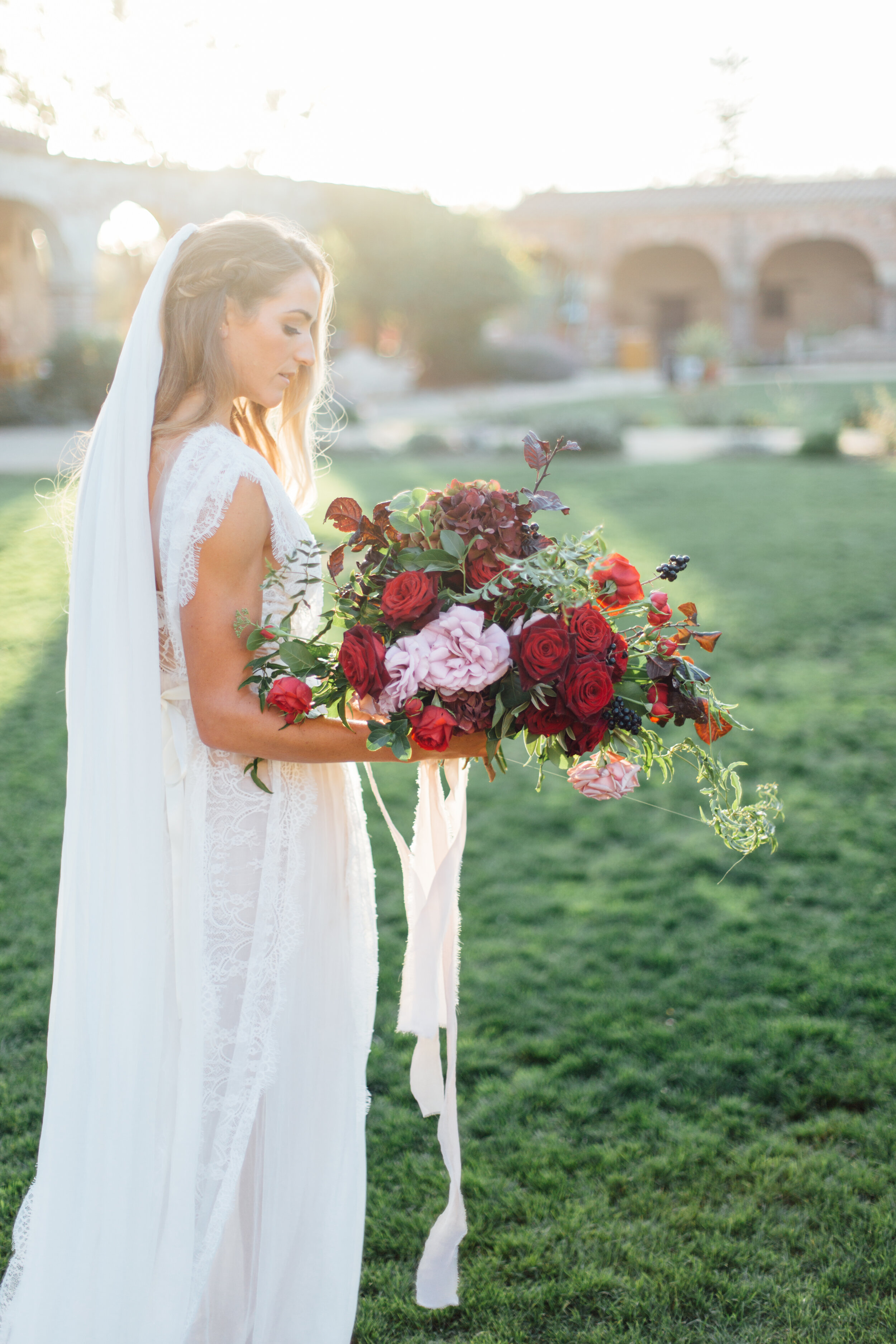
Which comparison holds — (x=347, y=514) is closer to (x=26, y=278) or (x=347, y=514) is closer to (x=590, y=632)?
(x=590, y=632)

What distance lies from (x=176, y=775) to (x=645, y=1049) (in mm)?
1895

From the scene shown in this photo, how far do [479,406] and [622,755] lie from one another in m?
17.9

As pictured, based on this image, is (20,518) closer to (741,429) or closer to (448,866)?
(448,866)

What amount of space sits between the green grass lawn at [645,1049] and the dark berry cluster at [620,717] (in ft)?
4.50

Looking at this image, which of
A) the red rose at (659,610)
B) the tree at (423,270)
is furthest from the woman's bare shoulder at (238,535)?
the tree at (423,270)

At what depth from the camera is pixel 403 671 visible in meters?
1.58

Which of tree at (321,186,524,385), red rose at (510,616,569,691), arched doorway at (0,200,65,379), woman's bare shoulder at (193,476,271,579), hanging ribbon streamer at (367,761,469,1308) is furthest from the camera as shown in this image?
tree at (321,186,524,385)

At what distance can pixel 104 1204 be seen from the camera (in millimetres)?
1733

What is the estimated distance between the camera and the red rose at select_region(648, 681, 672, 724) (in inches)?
67.1

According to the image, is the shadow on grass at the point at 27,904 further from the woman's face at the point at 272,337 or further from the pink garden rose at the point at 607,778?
the woman's face at the point at 272,337

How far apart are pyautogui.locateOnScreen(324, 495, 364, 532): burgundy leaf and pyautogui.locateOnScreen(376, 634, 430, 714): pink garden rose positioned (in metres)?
0.22

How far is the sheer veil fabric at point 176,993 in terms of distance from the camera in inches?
68.0

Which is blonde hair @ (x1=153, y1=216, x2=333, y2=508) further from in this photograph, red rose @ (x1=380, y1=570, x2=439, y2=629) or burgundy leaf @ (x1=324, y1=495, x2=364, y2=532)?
red rose @ (x1=380, y1=570, x2=439, y2=629)

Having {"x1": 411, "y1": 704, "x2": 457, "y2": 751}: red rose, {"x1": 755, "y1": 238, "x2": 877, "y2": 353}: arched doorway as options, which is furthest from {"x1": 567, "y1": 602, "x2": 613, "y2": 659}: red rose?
{"x1": 755, "y1": 238, "x2": 877, "y2": 353}: arched doorway
